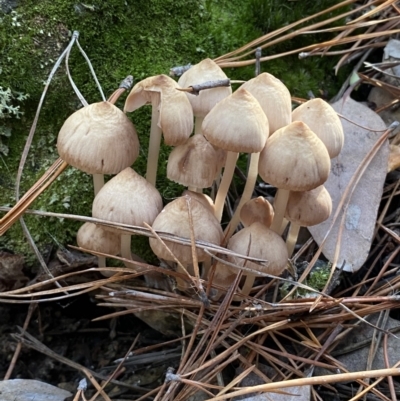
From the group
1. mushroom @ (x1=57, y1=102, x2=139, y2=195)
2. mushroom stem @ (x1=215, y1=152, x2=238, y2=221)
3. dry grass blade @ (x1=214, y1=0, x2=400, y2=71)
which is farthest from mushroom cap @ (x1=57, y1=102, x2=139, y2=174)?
dry grass blade @ (x1=214, y1=0, x2=400, y2=71)

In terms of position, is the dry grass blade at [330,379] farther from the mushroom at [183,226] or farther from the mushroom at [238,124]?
the mushroom at [238,124]

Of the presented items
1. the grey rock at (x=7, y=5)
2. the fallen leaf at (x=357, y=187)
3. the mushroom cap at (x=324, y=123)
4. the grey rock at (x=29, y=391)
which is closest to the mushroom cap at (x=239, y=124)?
the mushroom cap at (x=324, y=123)

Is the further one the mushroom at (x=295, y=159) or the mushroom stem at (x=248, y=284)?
the mushroom stem at (x=248, y=284)

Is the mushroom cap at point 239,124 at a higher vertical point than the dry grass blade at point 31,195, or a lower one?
higher

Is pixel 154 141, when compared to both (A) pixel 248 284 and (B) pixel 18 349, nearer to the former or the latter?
(A) pixel 248 284

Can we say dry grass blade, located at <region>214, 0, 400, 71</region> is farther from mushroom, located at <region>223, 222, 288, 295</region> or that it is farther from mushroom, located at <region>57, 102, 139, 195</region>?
mushroom, located at <region>223, 222, 288, 295</region>

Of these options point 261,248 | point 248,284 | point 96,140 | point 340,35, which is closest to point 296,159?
point 261,248

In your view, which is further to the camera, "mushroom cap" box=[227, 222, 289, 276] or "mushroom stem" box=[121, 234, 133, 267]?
"mushroom stem" box=[121, 234, 133, 267]
